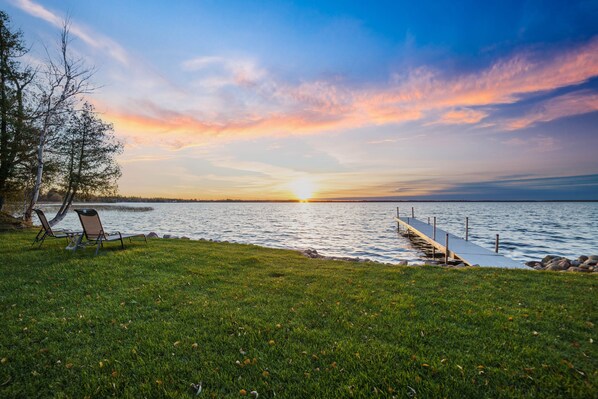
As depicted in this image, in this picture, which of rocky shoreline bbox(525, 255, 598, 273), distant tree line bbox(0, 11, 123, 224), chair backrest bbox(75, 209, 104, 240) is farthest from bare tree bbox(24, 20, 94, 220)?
rocky shoreline bbox(525, 255, 598, 273)

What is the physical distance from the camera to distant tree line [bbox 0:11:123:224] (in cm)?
1653

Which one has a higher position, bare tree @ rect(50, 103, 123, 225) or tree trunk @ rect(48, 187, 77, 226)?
bare tree @ rect(50, 103, 123, 225)

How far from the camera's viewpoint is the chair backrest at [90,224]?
411 inches

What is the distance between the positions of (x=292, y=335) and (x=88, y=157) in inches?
864

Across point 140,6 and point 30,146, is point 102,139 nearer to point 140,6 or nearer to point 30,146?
point 30,146

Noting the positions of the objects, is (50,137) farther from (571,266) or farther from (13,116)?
(571,266)

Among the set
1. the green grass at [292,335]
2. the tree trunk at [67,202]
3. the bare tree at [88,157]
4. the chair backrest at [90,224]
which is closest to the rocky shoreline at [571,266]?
the green grass at [292,335]

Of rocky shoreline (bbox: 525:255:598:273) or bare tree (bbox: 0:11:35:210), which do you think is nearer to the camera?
rocky shoreline (bbox: 525:255:598:273)

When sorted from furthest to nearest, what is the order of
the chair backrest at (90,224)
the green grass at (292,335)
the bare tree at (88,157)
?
the bare tree at (88,157) < the chair backrest at (90,224) < the green grass at (292,335)

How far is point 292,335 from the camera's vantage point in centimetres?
452

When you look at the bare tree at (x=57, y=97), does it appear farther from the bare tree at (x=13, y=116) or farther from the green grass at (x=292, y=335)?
the green grass at (x=292, y=335)

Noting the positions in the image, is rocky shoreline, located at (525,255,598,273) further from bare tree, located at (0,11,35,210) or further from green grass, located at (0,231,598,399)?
bare tree, located at (0,11,35,210)

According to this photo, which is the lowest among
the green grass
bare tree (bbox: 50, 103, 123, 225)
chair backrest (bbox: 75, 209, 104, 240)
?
the green grass

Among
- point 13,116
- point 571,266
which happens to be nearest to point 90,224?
point 13,116
